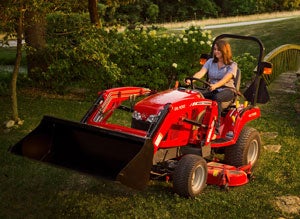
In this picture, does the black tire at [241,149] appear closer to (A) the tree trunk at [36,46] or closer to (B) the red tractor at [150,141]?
(B) the red tractor at [150,141]

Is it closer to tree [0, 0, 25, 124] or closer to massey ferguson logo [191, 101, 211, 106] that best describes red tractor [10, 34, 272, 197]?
massey ferguson logo [191, 101, 211, 106]

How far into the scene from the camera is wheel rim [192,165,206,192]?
6.93 metres

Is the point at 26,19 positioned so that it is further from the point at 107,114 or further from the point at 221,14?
the point at 221,14

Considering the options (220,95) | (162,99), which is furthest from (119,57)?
(162,99)

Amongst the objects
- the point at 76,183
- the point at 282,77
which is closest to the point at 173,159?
the point at 76,183

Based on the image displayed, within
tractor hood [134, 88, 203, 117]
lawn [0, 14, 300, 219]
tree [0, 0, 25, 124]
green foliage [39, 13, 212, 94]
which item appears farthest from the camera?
green foliage [39, 13, 212, 94]

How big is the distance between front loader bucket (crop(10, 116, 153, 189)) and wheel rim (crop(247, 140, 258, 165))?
2.30 m

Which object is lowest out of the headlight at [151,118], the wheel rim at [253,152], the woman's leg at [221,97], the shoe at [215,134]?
the wheel rim at [253,152]

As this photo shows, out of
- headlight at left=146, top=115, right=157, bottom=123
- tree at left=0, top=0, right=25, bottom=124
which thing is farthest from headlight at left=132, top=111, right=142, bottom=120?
tree at left=0, top=0, right=25, bottom=124

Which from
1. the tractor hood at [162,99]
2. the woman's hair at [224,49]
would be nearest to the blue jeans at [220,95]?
the tractor hood at [162,99]

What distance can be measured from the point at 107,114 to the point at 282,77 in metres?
10.4

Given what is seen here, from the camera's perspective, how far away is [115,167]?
22.2 feet

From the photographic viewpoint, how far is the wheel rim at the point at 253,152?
26.8ft

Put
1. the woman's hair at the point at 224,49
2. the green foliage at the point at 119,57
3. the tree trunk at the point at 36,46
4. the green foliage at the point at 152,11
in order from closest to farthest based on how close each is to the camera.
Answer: the woman's hair at the point at 224,49, the green foliage at the point at 119,57, the tree trunk at the point at 36,46, the green foliage at the point at 152,11
